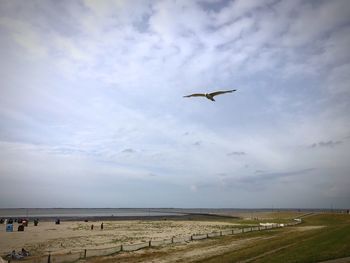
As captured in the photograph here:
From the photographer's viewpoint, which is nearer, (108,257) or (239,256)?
(239,256)

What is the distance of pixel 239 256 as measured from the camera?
25.3m

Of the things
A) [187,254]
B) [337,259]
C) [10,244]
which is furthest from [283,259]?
[10,244]

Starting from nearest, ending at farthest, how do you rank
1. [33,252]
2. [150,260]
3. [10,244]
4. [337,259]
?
[337,259], [150,260], [33,252], [10,244]

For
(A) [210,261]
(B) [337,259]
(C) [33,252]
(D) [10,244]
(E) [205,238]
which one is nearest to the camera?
(B) [337,259]

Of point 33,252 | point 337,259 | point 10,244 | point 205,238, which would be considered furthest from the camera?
point 205,238

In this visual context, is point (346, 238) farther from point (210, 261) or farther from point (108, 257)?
point (108, 257)

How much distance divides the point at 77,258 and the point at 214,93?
660 inches

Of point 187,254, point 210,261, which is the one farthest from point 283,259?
point 187,254

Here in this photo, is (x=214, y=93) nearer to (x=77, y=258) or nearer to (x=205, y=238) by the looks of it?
(x=77, y=258)

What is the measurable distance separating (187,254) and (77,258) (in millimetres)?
9440

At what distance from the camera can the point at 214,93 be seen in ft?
71.9

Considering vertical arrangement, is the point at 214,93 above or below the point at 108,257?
above

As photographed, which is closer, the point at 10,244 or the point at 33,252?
the point at 33,252

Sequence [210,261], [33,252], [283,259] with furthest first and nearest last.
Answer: [33,252] < [210,261] < [283,259]
